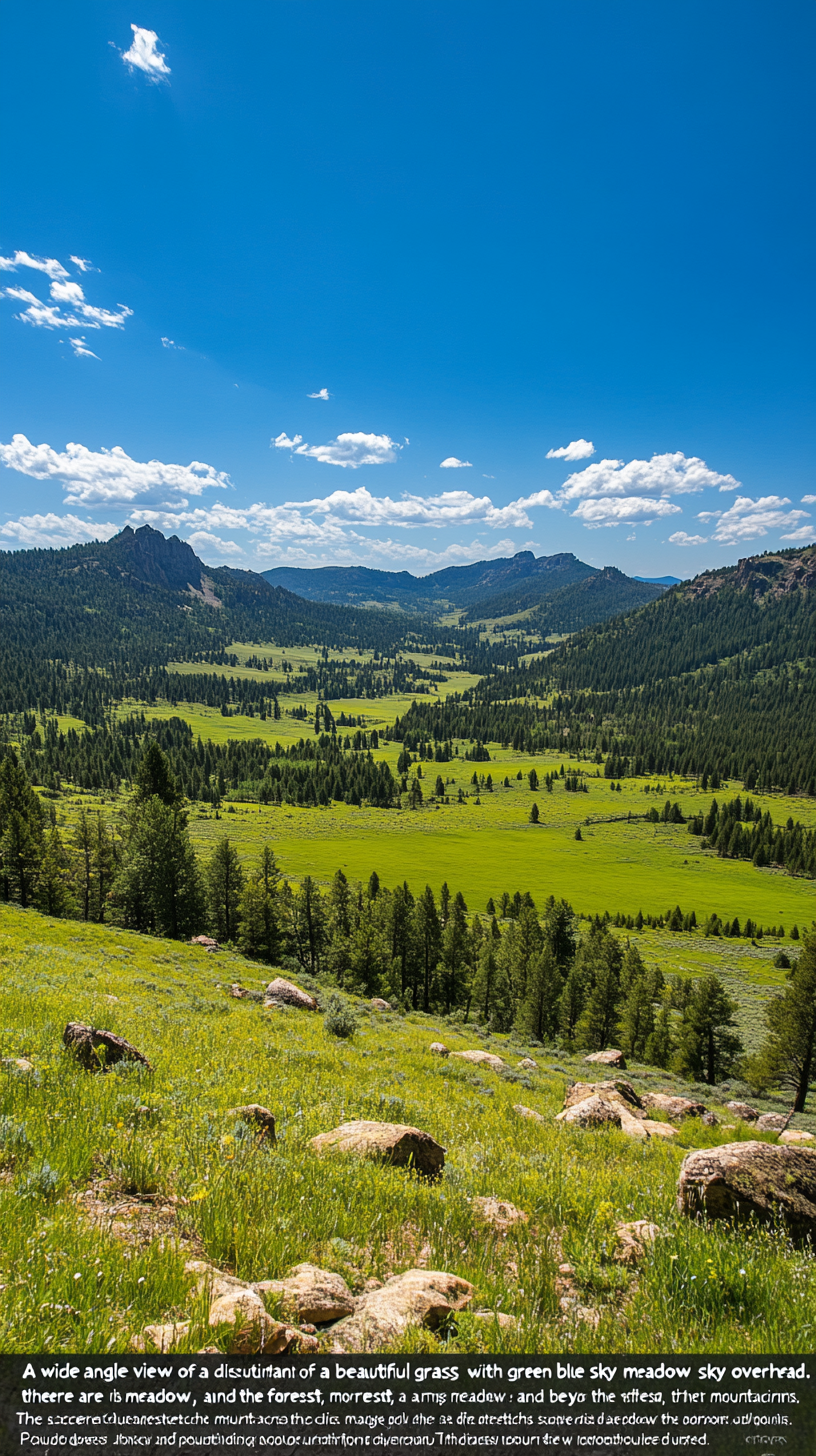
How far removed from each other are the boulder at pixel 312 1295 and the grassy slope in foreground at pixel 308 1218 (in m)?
0.34

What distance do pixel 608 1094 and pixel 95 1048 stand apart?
51.1 ft

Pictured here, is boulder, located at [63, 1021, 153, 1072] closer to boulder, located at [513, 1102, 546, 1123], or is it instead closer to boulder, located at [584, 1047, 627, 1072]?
boulder, located at [513, 1102, 546, 1123]

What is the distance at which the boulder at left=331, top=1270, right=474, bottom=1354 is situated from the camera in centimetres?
381

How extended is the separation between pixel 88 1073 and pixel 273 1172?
360cm

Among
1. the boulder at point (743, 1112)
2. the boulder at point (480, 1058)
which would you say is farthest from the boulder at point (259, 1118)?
the boulder at point (743, 1112)

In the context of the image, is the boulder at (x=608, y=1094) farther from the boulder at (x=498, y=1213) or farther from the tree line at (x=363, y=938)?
the tree line at (x=363, y=938)

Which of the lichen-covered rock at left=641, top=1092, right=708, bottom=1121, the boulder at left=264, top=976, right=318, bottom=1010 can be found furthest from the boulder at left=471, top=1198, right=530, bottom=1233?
the boulder at left=264, top=976, right=318, bottom=1010

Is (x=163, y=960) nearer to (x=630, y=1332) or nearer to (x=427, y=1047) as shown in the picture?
(x=427, y=1047)

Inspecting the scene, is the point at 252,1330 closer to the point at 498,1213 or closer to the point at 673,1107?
the point at 498,1213

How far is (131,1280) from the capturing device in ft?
12.1

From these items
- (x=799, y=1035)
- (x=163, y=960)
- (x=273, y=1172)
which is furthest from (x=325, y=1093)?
(x=799, y=1035)

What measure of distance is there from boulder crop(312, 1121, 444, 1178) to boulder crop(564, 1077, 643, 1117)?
1015 centimetres

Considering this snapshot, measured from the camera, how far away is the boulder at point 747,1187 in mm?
Answer: 6328

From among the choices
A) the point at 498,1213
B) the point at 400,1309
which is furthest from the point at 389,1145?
the point at 400,1309
